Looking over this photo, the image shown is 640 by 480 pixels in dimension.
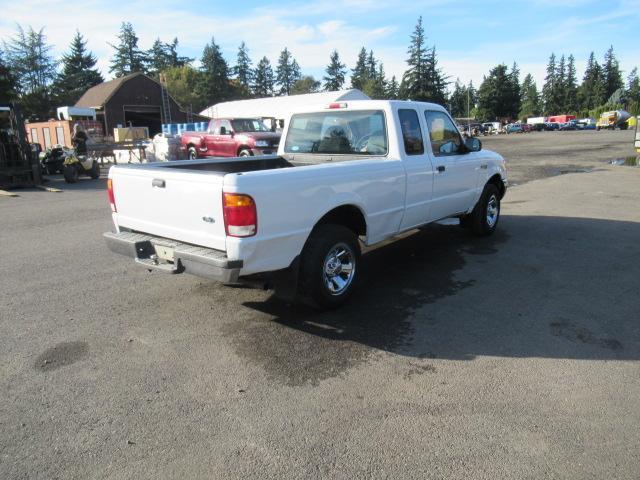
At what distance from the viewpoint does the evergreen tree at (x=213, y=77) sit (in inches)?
3465

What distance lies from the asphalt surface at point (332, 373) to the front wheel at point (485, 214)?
1.07 meters

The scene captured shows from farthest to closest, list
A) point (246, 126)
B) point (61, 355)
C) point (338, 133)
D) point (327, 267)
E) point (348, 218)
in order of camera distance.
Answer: point (246, 126) → point (338, 133) → point (348, 218) → point (327, 267) → point (61, 355)

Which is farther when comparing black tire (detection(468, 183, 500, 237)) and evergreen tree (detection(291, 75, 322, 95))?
evergreen tree (detection(291, 75, 322, 95))

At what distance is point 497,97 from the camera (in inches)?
4001

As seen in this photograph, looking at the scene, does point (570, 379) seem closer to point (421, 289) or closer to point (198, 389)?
point (421, 289)

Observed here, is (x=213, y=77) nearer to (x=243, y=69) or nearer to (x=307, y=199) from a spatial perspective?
Result: (x=243, y=69)

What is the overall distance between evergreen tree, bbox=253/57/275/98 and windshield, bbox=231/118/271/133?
97247 mm

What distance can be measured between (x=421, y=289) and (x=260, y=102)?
50053mm

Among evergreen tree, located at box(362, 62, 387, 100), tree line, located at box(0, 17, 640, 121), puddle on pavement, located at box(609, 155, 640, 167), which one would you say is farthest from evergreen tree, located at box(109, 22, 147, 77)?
puddle on pavement, located at box(609, 155, 640, 167)

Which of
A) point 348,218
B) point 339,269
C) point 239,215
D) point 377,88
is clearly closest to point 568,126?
point 377,88

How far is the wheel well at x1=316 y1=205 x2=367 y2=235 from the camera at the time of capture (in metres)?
4.78

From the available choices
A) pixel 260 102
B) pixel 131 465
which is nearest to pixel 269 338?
pixel 131 465

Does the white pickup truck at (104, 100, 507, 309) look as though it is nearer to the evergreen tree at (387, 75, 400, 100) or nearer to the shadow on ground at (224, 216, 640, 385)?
the shadow on ground at (224, 216, 640, 385)

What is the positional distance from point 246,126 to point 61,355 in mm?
17630
